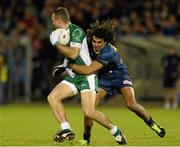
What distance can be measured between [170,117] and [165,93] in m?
7.41

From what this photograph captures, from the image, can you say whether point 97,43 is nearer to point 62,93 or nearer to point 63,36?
point 63,36

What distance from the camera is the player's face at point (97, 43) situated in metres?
12.7

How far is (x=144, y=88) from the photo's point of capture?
29.5 metres

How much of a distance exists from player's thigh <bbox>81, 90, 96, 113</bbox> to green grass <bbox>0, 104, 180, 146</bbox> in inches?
25.8

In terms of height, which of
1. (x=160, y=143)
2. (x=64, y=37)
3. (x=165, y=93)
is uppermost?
(x=64, y=37)

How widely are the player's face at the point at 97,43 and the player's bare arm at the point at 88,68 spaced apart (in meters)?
0.30

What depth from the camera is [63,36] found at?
40.8ft

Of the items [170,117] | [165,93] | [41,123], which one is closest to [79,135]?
[41,123]

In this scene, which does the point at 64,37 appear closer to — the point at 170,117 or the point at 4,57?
the point at 170,117

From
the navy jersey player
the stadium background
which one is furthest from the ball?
the stadium background

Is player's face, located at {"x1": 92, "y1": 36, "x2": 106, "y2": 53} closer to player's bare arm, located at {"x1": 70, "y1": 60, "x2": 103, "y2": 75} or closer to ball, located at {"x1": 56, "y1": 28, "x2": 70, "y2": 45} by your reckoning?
player's bare arm, located at {"x1": 70, "y1": 60, "x2": 103, "y2": 75}

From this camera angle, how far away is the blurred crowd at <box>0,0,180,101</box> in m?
29.6

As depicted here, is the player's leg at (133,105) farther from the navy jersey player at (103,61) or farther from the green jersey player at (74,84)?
the green jersey player at (74,84)

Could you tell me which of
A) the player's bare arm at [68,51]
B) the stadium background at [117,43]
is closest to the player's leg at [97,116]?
the player's bare arm at [68,51]
